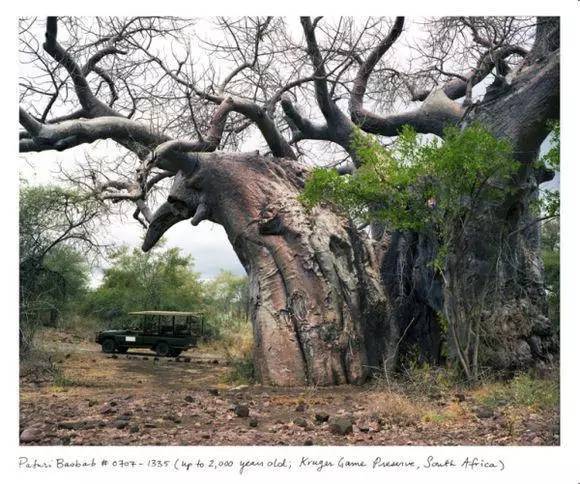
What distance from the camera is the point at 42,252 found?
404 inches

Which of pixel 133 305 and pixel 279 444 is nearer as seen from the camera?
pixel 279 444

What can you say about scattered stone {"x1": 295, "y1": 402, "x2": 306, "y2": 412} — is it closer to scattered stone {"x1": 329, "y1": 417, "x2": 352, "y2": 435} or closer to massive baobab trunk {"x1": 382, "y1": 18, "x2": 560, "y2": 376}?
scattered stone {"x1": 329, "y1": 417, "x2": 352, "y2": 435}

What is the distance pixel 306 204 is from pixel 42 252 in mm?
4826

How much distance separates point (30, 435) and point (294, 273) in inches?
146

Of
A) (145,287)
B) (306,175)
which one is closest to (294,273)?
(306,175)

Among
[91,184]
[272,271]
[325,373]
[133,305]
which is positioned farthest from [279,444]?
[133,305]

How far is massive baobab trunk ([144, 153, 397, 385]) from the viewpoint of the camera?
7461 mm

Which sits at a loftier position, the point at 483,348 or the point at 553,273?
the point at 553,273

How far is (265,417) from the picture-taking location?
5.55 meters

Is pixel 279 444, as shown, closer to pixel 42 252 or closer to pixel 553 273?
pixel 42 252

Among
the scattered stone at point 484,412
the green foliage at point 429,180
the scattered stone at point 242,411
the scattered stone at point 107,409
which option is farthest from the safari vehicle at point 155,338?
the scattered stone at point 484,412

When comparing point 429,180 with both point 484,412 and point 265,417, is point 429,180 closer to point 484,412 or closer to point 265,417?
point 484,412
